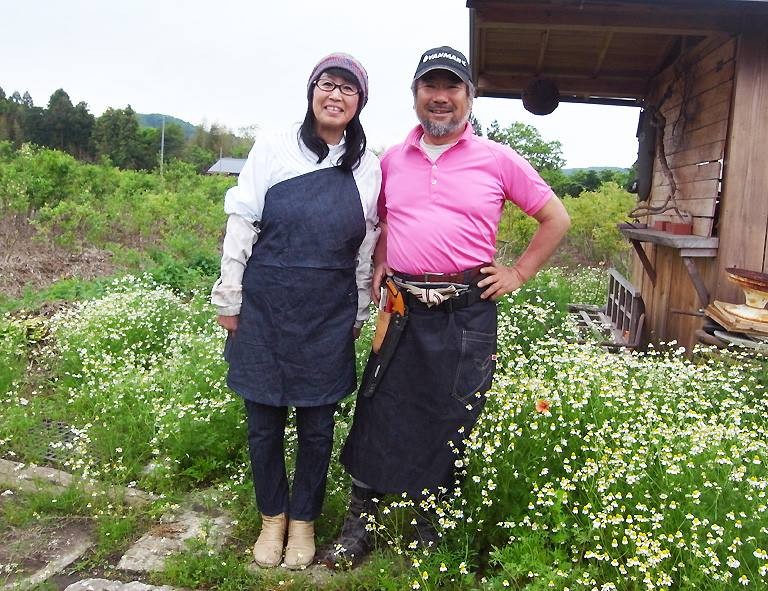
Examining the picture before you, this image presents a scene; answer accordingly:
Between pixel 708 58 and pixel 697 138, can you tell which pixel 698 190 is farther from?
pixel 708 58

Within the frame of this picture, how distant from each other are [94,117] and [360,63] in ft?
159

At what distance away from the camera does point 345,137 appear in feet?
9.07

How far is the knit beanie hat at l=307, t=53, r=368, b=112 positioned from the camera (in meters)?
2.58

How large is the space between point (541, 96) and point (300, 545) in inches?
200

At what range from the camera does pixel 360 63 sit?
8.69ft

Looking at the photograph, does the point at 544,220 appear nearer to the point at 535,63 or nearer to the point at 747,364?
the point at 747,364

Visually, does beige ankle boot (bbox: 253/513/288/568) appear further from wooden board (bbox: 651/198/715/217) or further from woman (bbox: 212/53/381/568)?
wooden board (bbox: 651/198/715/217)

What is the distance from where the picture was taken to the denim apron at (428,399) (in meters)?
2.69

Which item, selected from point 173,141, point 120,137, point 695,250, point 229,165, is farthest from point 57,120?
point 695,250

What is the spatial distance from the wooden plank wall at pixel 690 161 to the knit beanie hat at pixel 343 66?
2.99 metres

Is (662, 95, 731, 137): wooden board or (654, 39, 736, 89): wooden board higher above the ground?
(654, 39, 736, 89): wooden board

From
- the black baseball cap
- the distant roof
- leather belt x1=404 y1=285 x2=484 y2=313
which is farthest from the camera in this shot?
the distant roof

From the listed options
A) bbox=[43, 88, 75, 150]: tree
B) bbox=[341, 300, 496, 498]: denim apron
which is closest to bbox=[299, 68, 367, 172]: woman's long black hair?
bbox=[341, 300, 496, 498]: denim apron

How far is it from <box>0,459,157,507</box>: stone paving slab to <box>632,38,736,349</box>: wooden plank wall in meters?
3.70
